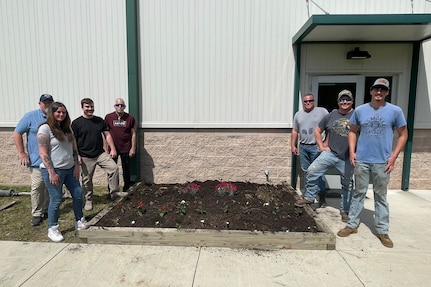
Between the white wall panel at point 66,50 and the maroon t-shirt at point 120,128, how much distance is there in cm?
91

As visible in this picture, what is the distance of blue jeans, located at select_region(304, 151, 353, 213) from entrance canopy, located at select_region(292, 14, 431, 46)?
216 centimetres

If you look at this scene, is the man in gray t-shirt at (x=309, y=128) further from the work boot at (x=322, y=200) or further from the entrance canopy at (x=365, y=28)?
the entrance canopy at (x=365, y=28)

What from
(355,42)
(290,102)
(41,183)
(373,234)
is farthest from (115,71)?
(373,234)

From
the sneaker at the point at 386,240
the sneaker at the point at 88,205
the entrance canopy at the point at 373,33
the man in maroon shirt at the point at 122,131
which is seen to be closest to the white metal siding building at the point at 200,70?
the entrance canopy at the point at 373,33

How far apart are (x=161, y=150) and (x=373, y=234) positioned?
418 cm

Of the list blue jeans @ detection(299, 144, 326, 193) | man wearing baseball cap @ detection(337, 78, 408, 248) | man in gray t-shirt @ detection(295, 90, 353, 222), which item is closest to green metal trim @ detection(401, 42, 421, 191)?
blue jeans @ detection(299, 144, 326, 193)

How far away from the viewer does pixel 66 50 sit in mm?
6129

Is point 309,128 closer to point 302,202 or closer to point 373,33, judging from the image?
point 302,202

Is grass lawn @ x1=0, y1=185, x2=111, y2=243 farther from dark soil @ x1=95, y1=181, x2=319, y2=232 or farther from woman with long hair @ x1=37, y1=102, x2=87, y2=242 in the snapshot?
dark soil @ x1=95, y1=181, x2=319, y2=232

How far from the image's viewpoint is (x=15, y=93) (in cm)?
634

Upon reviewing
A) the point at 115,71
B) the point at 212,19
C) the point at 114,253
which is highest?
the point at 212,19

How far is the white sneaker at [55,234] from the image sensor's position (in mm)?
3761

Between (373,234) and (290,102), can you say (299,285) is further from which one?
(290,102)

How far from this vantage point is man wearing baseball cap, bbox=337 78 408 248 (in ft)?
11.6
